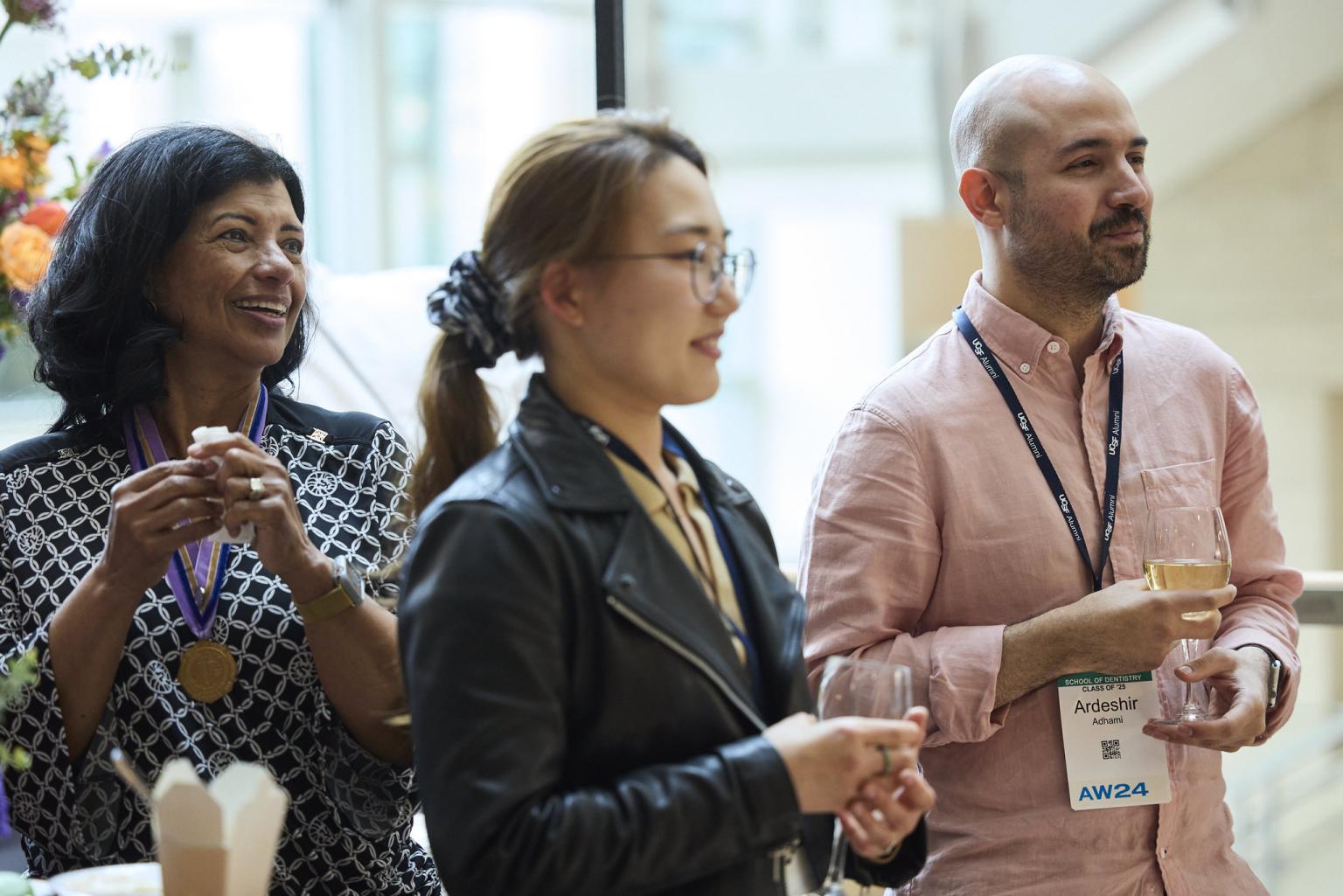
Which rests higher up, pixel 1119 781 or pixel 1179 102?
pixel 1179 102

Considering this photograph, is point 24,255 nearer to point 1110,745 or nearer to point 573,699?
point 573,699

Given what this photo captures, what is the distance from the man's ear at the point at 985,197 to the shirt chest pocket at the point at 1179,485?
410 millimetres

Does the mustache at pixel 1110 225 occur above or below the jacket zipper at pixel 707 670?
above

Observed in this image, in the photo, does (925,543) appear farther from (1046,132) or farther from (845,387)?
(845,387)

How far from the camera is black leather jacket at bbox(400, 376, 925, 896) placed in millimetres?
1246

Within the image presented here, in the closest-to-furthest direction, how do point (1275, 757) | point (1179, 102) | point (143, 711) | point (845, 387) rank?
point (143, 711), point (1275, 757), point (1179, 102), point (845, 387)

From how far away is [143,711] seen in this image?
1.76 metres

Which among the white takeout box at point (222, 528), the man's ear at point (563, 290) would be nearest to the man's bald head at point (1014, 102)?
the man's ear at point (563, 290)

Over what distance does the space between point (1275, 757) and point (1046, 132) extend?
162 inches

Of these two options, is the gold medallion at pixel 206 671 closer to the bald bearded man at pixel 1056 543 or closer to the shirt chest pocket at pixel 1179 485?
the bald bearded man at pixel 1056 543

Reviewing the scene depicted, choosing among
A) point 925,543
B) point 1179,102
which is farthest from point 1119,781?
point 1179,102

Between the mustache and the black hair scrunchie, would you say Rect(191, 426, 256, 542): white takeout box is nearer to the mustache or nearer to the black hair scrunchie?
the black hair scrunchie

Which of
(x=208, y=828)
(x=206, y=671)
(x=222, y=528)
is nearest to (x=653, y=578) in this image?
(x=208, y=828)

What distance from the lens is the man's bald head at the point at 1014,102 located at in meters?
2.04
